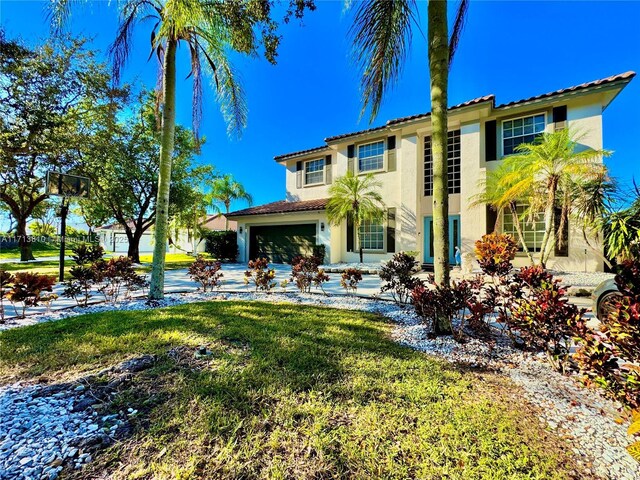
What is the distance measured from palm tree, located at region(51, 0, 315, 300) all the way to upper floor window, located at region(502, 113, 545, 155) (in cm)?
1095

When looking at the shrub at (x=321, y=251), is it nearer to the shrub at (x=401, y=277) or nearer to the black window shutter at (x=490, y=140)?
the shrub at (x=401, y=277)

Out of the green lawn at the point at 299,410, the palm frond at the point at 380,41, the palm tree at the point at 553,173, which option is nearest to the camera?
the green lawn at the point at 299,410

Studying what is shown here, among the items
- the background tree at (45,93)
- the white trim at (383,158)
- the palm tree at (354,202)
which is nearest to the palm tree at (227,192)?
the background tree at (45,93)

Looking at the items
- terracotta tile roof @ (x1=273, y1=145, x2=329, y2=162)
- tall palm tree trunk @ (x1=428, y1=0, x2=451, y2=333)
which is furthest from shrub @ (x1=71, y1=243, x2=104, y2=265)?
terracotta tile roof @ (x1=273, y1=145, x2=329, y2=162)

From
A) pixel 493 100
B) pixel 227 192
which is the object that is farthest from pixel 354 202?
pixel 227 192

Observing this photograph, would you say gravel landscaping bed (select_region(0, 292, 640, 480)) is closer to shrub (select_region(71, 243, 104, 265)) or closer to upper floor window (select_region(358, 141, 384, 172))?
shrub (select_region(71, 243, 104, 265))

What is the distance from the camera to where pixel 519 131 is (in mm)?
12031

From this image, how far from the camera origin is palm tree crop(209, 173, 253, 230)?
29.2 m

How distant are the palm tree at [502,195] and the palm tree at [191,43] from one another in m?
8.62

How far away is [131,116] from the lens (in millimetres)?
16297

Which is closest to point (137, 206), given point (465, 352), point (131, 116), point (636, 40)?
point (131, 116)

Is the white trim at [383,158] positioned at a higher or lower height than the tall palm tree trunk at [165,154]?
higher

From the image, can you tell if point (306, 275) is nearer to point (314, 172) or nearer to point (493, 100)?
point (493, 100)

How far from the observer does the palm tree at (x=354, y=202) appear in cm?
1399
